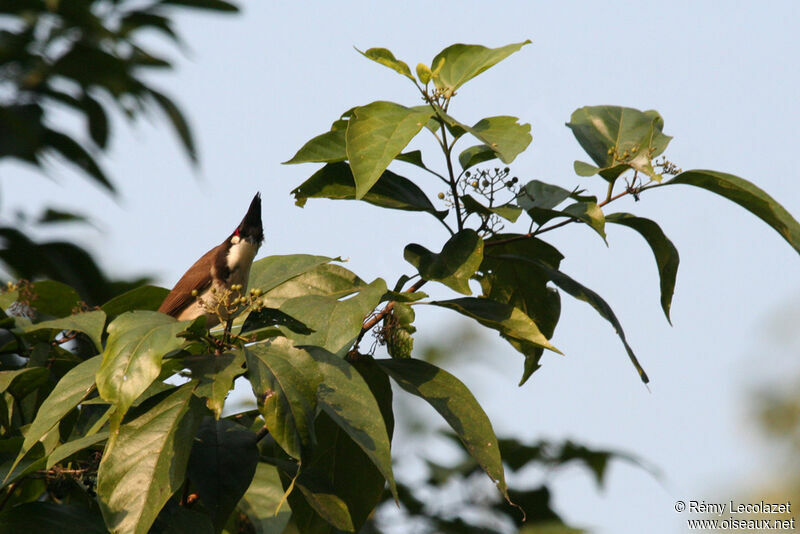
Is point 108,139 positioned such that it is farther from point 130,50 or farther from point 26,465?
point 26,465

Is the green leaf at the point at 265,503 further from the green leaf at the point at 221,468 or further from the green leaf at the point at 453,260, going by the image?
the green leaf at the point at 453,260

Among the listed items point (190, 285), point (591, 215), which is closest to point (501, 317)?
point (591, 215)

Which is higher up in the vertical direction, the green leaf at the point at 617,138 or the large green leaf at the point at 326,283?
the green leaf at the point at 617,138

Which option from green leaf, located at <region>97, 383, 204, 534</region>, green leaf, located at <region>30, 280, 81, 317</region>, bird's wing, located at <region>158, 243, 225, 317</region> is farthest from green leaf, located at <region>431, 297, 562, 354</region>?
bird's wing, located at <region>158, 243, 225, 317</region>

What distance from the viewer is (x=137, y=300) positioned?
2.08m

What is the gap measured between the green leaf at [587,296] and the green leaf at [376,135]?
392mm

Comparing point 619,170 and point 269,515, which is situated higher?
point 619,170

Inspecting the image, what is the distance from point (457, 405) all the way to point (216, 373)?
45 cm

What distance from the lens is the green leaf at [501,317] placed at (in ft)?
5.28

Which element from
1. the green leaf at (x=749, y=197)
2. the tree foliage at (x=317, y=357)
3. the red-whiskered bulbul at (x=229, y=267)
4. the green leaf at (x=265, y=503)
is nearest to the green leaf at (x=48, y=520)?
the tree foliage at (x=317, y=357)

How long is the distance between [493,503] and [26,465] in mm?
1368

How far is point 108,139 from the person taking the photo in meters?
3.57

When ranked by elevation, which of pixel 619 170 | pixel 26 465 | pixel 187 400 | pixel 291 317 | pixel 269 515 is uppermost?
pixel 619 170

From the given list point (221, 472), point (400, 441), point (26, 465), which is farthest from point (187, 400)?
point (400, 441)
